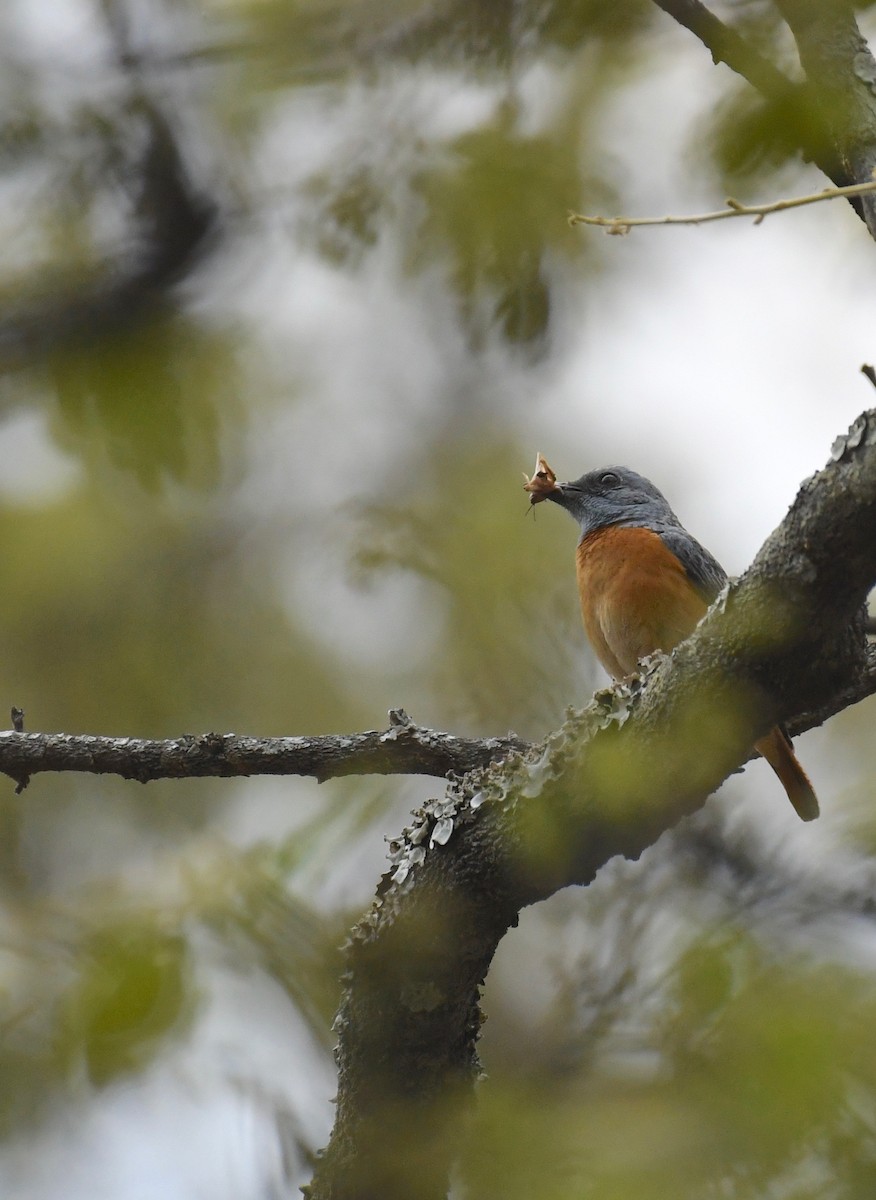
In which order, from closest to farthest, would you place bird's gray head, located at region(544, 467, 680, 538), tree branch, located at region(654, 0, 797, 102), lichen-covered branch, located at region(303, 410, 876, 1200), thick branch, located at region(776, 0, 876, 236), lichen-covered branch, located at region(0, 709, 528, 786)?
tree branch, located at region(654, 0, 797, 102), thick branch, located at region(776, 0, 876, 236), lichen-covered branch, located at region(303, 410, 876, 1200), lichen-covered branch, located at region(0, 709, 528, 786), bird's gray head, located at region(544, 467, 680, 538)

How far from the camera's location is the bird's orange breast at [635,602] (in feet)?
16.0

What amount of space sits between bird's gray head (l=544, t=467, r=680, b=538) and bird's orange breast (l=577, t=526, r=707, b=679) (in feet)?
1.63

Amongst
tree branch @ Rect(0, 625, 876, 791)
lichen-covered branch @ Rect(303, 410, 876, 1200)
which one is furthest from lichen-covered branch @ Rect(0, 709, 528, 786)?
lichen-covered branch @ Rect(303, 410, 876, 1200)

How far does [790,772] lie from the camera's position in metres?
4.52

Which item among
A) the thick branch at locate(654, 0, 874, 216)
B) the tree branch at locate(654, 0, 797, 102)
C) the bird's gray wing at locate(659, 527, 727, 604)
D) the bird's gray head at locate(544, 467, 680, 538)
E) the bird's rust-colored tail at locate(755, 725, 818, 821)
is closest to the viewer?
the thick branch at locate(654, 0, 874, 216)

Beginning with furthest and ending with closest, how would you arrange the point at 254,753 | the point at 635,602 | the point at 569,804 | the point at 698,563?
the point at 698,563, the point at 635,602, the point at 254,753, the point at 569,804

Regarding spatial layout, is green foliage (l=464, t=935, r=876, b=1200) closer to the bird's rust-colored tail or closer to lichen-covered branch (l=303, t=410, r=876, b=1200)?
lichen-covered branch (l=303, t=410, r=876, b=1200)

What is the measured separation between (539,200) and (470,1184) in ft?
6.53

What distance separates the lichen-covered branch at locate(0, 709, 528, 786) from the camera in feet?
11.4

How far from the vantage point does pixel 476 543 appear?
15.5ft

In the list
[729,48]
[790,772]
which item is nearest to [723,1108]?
[729,48]

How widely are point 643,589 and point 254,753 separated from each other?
2.05 m

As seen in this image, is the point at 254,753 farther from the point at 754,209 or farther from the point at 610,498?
the point at 610,498

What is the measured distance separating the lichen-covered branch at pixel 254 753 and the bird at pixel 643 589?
1501mm
